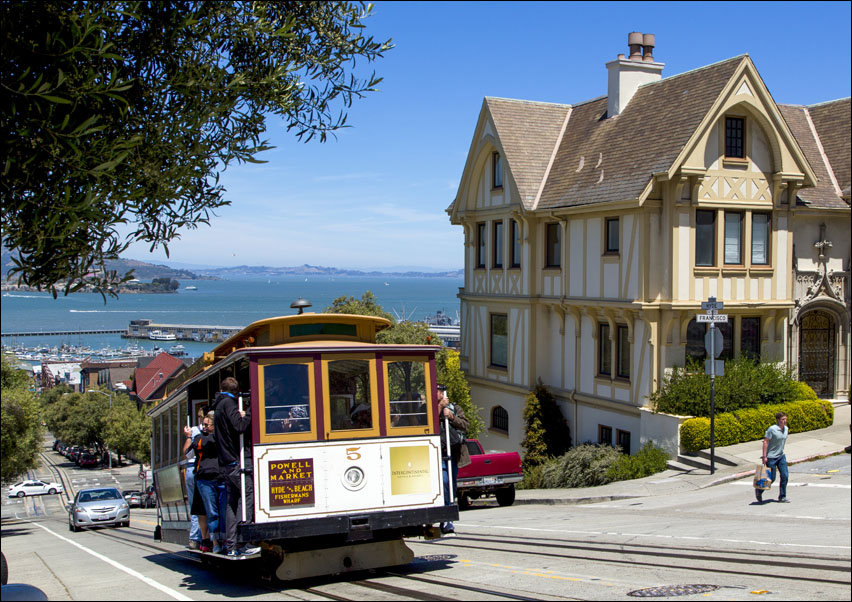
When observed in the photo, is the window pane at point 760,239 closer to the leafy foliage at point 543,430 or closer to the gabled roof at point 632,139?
the gabled roof at point 632,139

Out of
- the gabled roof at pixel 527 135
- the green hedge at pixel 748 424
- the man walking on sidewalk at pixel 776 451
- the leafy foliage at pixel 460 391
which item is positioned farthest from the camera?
the leafy foliage at pixel 460 391

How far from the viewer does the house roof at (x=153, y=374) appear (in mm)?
85812

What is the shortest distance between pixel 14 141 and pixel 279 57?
4280 mm

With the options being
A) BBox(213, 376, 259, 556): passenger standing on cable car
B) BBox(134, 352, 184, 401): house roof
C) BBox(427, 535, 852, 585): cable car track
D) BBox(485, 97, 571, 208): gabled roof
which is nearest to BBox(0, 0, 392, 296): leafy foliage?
BBox(213, 376, 259, 556): passenger standing on cable car

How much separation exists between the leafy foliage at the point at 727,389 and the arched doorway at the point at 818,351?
2786 millimetres

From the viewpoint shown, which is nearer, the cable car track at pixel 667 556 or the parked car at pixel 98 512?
the cable car track at pixel 667 556

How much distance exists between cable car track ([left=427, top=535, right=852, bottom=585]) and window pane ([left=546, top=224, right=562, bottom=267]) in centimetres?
1546

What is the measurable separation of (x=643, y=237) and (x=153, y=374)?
73920 millimetres

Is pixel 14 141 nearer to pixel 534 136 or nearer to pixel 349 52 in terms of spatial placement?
pixel 349 52

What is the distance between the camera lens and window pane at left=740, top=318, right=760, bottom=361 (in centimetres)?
2514

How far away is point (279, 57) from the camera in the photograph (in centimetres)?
1194

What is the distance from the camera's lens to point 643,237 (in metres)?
24.0

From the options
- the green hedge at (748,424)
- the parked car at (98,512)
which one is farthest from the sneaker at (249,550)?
the parked car at (98,512)

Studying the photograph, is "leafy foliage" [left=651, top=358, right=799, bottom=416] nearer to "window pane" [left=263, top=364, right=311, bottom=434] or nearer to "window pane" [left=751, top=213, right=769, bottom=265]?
"window pane" [left=751, top=213, right=769, bottom=265]
